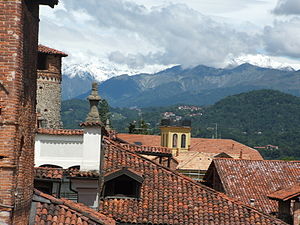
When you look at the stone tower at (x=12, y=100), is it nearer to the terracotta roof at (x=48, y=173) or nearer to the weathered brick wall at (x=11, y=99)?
the weathered brick wall at (x=11, y=99)

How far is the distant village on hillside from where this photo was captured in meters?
10.4

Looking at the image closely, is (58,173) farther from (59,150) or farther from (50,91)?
(50,91)

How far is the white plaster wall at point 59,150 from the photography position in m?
20.0

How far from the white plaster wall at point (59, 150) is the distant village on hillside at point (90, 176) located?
34 millimetres

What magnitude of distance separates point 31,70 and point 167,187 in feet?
29.8

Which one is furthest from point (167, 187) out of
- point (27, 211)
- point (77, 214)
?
point (27, 211)

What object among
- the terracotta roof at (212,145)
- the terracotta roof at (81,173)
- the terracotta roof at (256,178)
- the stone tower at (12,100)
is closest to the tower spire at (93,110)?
the terracotta roof at (81,173)

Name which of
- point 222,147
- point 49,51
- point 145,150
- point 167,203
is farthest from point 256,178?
point 222,147

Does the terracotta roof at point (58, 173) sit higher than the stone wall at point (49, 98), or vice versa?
the stone wall at point (49, 98)

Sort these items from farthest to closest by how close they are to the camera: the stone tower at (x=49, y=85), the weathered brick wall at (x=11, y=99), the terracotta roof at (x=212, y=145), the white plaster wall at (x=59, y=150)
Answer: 1. the terracotta roof at (x=212, y=145)
2. the stone tower at (x=49, y=85)
3. the white plaster wall at (x=59, y=150)
4. the weathered brick wall at (x=11, y=99)

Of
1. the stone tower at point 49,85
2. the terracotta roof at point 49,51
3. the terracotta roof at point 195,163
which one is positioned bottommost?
the terracotta roof at point 195,163

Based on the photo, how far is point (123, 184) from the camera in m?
19.3

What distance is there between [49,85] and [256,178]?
67.1ft

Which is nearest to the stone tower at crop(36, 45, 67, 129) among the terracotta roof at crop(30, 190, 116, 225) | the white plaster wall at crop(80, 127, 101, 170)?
the white plaster wall at crop(80, 127, 101, 170)
